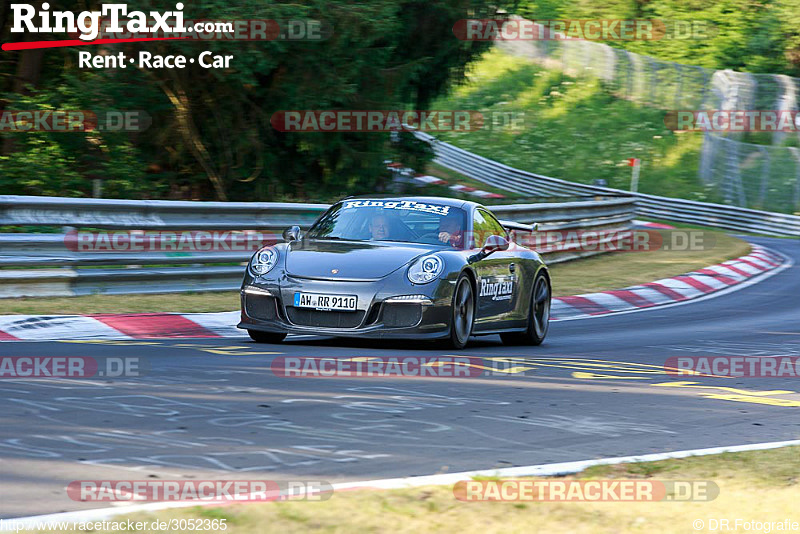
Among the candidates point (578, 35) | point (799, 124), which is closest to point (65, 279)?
point (799, 124)

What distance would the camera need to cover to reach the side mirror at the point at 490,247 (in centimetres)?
1023

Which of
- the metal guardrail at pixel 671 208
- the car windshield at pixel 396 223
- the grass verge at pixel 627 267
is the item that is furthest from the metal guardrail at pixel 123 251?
the metal guardrail at pixel 671 208

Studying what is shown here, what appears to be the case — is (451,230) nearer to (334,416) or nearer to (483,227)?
(483,227)

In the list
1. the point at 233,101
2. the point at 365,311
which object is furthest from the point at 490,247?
the point at 233,101

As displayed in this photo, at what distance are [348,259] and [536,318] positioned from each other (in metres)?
2.51

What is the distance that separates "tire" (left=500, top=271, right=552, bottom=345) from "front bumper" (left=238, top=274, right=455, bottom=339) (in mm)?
1970

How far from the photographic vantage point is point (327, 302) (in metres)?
9.28

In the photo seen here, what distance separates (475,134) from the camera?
46031mm

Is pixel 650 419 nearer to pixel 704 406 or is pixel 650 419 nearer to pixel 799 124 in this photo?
pixel 704 406

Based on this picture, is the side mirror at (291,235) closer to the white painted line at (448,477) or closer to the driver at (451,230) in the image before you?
the driver at (451,230)

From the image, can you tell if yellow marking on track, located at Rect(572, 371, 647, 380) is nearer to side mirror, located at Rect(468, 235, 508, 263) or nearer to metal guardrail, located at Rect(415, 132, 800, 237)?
side mirror, located at Rect(468, 235, 508, 263)

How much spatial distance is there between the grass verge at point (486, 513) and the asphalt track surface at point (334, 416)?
1.55 feet

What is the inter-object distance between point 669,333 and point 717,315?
265 centimetres

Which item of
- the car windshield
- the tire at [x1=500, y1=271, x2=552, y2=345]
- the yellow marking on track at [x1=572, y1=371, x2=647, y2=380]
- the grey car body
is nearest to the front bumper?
the grey car body
